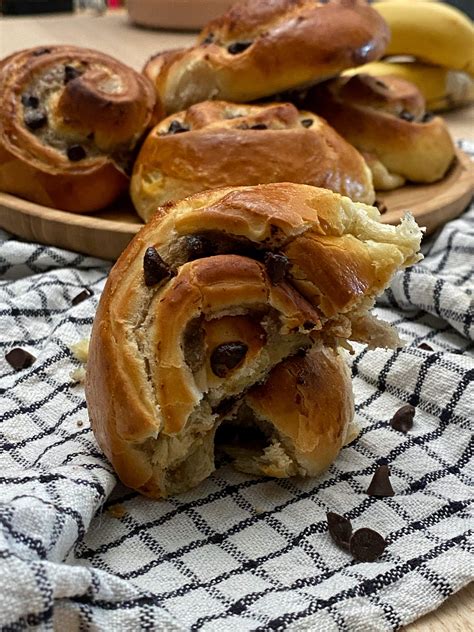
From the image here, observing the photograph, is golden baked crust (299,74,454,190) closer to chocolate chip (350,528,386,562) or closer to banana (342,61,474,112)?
banana (342,61,474,112)

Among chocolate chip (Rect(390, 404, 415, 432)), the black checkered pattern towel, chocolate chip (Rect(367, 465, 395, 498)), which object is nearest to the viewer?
the black checkered pattern towel

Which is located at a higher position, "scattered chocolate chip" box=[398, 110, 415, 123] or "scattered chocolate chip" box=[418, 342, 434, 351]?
"scattered chocolate chip" box=[398, 110, 415, 123]

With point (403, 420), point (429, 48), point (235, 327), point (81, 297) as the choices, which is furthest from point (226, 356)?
point (429, 48)

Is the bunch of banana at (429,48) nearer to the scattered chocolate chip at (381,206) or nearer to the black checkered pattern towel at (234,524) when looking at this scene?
the scattered chocolate chip at (381,206)

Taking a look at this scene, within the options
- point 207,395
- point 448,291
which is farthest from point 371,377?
point 207,395

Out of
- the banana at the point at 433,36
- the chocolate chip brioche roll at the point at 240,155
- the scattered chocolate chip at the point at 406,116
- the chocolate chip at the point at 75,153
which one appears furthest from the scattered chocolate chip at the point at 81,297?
the banana at the point at 433,36

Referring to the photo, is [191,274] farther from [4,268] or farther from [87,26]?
[87,26]

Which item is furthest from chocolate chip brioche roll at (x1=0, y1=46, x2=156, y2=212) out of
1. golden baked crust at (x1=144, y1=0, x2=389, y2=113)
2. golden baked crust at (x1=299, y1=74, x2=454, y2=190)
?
golden baked crust at (x1=299, y1=74, x2=454, y2=190)
